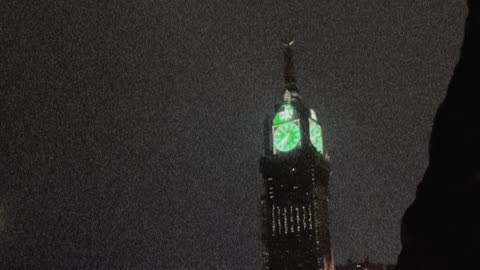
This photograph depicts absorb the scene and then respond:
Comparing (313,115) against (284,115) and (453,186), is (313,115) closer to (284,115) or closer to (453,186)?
(284,115)

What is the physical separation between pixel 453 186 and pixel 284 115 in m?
108

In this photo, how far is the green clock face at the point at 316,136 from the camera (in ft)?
361

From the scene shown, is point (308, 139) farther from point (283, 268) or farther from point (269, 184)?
point (283, 268)

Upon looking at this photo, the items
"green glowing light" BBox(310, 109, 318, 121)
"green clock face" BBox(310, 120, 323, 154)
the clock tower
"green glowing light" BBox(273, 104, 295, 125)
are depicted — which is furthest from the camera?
"green glowing light" BBox(310, 109, 318, 121)

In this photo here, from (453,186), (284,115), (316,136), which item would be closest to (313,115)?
(316,136)

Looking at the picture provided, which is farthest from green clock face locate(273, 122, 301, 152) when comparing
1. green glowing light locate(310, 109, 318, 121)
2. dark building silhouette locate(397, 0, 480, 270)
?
dark building silhouette locate(397, 0, 480, 270)

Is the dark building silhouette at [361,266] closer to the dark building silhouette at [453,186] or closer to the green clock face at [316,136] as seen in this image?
the green clock face at [316,136]

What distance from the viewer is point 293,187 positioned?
111250mm

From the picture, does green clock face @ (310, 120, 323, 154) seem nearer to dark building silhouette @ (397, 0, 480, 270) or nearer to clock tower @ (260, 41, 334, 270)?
clock tower @ (260, 41, 334, 270)

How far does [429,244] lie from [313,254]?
9957 centimetres

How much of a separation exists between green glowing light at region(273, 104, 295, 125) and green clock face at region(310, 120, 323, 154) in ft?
12.7

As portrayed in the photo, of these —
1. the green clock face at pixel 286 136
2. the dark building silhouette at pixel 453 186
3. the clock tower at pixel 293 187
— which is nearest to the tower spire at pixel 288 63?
the clock tower at pixel 293 187

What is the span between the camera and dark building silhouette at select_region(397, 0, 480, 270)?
2.68m

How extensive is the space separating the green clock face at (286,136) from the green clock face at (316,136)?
243 cm
